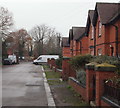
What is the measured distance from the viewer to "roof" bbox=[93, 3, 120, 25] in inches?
867

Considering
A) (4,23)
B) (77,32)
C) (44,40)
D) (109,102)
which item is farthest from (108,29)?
(44,40)

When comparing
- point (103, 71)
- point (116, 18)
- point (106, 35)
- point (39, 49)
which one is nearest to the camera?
point (103, 71)

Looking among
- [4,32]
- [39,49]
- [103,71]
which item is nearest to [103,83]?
[103,71]

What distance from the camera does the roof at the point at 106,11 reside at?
22.0m

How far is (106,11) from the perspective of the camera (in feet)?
75.4

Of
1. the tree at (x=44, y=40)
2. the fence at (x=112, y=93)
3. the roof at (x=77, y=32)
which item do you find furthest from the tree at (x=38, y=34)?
the fence at (x=112, y=93)

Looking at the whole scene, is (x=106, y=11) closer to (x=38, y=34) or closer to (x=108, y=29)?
(x=108, y=29)

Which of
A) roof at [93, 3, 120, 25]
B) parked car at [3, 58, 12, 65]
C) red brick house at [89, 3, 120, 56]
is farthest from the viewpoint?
parked car at [3, 58, 12, 65]

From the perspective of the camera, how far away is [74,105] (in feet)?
29.0

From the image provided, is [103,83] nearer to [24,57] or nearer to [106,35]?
[106,35]

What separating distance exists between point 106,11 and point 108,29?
190cm

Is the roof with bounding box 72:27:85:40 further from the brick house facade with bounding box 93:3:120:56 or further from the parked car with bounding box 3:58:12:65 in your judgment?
the parked car with bounding box 3:58:12:65

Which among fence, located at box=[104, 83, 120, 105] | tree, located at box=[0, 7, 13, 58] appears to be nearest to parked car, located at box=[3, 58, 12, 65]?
tree, located at box=[0, 7, 13, 58]

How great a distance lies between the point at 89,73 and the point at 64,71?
856 centimetres
